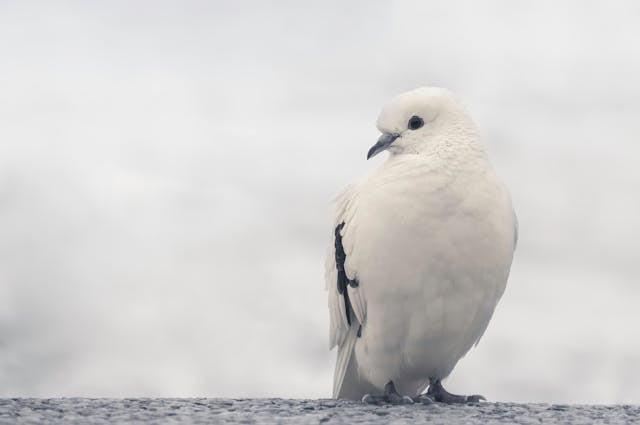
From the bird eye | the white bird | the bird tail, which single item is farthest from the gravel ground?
the bird eye

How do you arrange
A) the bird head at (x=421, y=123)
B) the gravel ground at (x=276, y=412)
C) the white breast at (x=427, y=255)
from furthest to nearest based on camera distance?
the bird head at (x=421, y=123), the white breast at (x=427, y=255), the gravel ground at (x=276, y=412)

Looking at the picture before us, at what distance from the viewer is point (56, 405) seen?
9641 mm

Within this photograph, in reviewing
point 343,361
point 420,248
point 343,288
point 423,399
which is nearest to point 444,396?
point 423,399

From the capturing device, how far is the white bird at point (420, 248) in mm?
9422

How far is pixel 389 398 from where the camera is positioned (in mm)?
10031

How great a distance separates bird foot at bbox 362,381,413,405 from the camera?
9.97m

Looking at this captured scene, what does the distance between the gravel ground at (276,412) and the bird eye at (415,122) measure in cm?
245

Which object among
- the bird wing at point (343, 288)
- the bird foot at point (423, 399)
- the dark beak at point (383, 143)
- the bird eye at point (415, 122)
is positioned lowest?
the bird foot at point (423, 399)

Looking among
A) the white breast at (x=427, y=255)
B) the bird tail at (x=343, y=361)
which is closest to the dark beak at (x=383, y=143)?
the white breast at (x=427, y=255)

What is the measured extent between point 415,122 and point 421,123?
0.05 m

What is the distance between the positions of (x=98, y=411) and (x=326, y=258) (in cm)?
250

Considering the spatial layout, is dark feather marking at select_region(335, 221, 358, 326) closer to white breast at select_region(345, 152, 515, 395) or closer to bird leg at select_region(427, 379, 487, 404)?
white breast at select_region(345, 152, 515, 395)

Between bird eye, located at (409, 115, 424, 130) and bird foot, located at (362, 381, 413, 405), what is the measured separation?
2310mm

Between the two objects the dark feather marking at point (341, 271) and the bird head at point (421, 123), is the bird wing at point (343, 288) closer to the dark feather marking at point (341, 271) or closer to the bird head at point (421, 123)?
the dark feather marking at point (341, 271)
